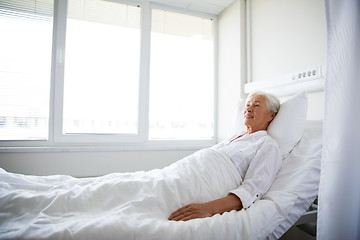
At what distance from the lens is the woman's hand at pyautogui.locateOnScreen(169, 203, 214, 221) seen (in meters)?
0.87

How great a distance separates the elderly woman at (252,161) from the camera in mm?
928

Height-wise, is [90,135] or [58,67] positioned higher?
[58,67]

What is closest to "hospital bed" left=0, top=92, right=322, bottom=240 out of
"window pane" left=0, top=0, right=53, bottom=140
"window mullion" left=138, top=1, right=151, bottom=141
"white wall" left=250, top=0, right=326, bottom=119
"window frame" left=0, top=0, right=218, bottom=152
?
"white wall" left=250, top=0, right=326, bottom=119

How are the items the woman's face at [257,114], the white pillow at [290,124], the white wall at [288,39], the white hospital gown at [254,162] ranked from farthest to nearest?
the white wall at [288,39], the woman's face at [257,114], the white pillow at [290,124], the white hospital gown at [254,162]

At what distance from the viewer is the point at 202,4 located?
2.59m

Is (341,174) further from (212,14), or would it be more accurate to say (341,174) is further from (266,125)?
(212,14)

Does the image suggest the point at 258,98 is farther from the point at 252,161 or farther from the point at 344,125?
the point at 344,125

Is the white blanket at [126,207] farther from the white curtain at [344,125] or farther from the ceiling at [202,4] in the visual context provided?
the ceiling at [202,4]

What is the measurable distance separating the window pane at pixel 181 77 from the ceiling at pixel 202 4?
116 millimetres

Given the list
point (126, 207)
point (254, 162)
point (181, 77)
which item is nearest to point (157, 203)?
point (126, 207)

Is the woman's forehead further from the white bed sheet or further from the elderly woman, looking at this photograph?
the white bed sheet

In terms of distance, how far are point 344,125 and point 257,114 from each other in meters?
0.76

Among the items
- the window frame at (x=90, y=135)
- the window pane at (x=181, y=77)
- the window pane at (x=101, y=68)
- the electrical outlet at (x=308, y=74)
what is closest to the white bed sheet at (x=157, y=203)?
the electrical outlet at (x=308, y=74)

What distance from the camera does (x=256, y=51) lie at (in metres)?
2.24
